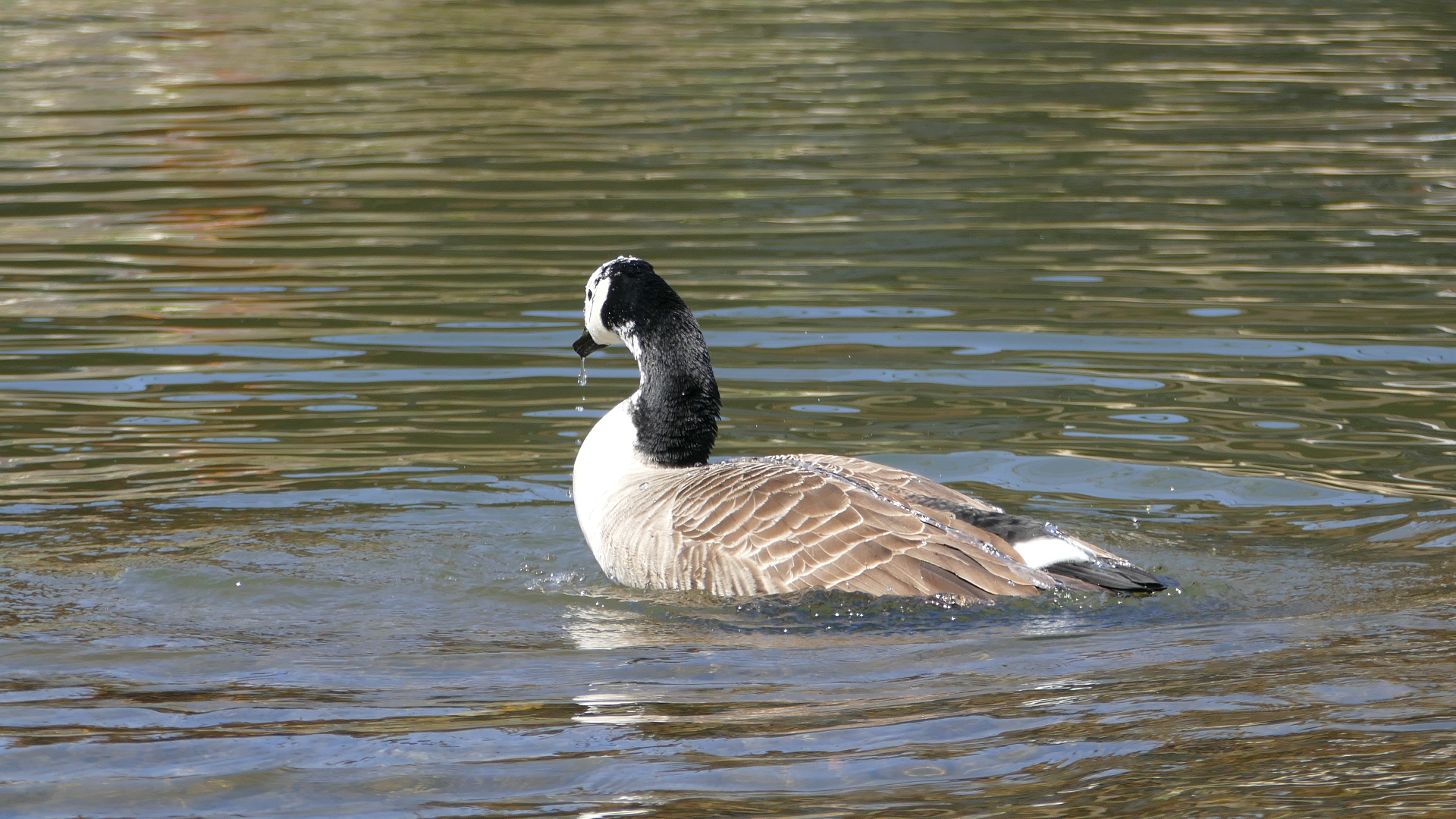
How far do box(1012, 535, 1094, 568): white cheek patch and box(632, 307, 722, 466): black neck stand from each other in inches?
78.4

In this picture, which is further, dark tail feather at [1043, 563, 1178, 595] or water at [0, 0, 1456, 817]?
dark tail feather at [1043, 563, 1178, 595]

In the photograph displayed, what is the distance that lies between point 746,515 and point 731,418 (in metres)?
3.69

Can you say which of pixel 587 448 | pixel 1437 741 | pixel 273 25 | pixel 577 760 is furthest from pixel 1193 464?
pixel 273 25

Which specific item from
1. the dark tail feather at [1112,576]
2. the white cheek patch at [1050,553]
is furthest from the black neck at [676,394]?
the dark tail feather at [1112,576]

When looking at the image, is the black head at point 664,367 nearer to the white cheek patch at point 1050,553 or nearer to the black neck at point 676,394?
the black neck at point 676,394

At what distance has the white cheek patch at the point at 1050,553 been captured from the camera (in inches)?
310

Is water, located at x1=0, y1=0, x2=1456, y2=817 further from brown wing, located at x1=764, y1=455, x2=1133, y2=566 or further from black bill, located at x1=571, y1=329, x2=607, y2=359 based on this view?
black bill, located at x1=571, y1=329, x2=607, y2=359

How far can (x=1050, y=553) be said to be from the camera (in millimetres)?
7906

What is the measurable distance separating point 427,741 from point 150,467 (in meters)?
5.10

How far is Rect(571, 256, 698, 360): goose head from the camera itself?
926 cm

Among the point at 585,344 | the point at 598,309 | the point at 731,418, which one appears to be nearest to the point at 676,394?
the point at 598,309

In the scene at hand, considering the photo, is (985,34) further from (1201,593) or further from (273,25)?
(1201,593)

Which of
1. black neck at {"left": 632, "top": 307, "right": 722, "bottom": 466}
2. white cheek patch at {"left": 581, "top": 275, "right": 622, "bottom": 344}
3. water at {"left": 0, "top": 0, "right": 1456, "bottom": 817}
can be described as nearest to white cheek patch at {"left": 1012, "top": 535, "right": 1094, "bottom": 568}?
water at {"left": 0, "top": 0, "right": 1456, "bottom": 817}

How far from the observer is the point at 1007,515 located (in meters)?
8.34
